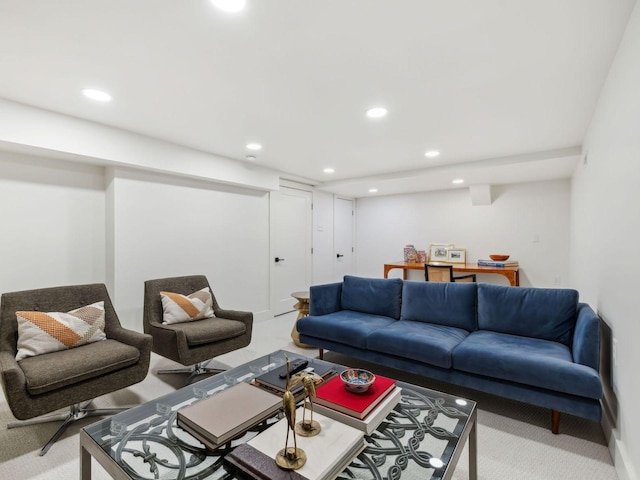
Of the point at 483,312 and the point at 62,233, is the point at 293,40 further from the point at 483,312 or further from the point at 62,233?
the point at 62,233

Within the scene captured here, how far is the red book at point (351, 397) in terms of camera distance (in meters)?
1.38

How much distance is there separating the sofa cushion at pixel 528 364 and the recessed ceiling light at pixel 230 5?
2.42 meters

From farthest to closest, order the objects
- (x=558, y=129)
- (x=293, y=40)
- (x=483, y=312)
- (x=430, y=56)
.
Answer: (x=558, y=129), (x=483, y=312), (x=430, y=56), (x=293, y=40)

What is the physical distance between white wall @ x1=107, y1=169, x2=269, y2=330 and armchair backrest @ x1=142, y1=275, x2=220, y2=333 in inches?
21.8

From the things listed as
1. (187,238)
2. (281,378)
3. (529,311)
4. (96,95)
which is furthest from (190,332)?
(529,311)

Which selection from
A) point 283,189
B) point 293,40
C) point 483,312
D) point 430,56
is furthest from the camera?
point 283,189

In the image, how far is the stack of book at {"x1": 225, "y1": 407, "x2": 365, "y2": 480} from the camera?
3.48ft

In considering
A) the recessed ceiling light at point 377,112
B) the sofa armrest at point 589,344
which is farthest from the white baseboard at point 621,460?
the recessed ceiling light at point 377,112

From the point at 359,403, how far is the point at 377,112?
7.25 ft

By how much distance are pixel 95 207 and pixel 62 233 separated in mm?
390

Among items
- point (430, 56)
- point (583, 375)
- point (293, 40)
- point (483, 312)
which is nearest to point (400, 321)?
point (483, 312)

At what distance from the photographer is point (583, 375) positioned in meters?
1.85

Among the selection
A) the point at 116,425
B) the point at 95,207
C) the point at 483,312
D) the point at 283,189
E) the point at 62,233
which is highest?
the point at 283,189

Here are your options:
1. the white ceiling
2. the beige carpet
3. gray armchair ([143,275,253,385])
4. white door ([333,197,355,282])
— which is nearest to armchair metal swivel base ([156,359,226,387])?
gray armchair ([143,275,253,385])
